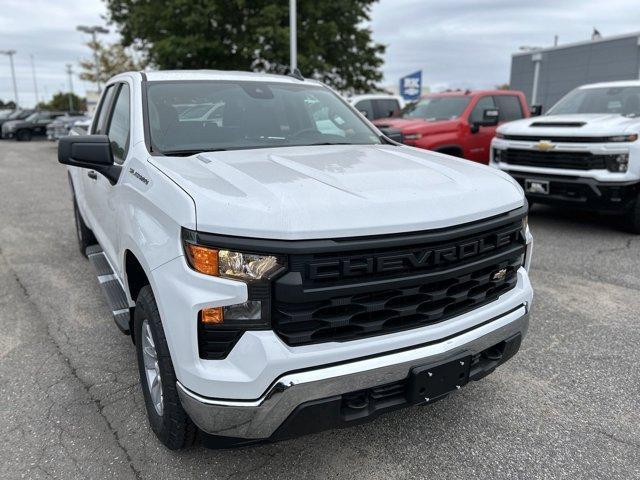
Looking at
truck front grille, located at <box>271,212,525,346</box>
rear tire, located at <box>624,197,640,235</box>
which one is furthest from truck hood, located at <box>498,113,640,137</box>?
truck front grille, located at <box>271,212,525,346</box>

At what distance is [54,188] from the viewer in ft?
35.1

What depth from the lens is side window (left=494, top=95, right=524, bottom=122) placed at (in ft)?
31.3

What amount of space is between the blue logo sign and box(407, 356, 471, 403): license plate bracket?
1837 centimetres

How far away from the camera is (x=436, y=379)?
2.13 metres

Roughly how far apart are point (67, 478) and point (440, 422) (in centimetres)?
182

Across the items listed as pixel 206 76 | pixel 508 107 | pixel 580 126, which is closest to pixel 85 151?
pixel 206 76

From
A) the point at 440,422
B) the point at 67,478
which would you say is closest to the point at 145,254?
the point at 67,478

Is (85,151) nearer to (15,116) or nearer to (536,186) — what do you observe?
(536,186)

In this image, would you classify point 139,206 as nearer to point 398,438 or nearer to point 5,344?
point 398,438

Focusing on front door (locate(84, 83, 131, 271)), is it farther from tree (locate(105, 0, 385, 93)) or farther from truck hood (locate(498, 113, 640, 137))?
tree (locate(105, 0, 385, 93))

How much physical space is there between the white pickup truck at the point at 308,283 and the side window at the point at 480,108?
22.1 ft

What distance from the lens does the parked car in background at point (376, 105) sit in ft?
41.7

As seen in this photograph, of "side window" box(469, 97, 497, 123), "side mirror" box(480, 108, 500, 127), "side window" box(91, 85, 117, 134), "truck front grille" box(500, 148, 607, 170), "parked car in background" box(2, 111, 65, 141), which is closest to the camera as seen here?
"side window" box(91, 85, 117, 134)

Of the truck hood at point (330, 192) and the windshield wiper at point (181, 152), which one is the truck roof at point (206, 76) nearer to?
the windshield wiper at point (181, 152)
